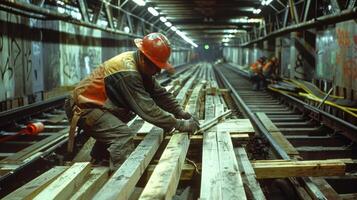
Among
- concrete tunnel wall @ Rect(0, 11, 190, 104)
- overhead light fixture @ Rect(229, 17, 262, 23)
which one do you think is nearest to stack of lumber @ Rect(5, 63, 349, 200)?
concrete tunnel wall @ Rect(0, 11, 190, 104)

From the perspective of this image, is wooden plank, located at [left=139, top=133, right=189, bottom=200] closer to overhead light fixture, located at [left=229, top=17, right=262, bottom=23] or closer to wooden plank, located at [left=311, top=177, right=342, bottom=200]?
wooden plank, located at [left=311, top=177, right=342, bottom=200]

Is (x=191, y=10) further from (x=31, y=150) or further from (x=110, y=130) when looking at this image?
(x=110, y=130)

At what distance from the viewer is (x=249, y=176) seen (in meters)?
3.49

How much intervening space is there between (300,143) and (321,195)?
317 centimetres

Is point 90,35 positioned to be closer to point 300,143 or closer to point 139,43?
point 300,143

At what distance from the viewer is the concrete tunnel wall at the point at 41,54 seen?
8.46 m

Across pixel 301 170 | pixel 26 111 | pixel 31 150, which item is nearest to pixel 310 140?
pixel 301 170

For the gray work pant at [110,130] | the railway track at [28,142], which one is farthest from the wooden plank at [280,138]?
the railway track at [28,142]

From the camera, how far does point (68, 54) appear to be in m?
12.4

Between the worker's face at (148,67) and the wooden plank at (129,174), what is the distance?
0.68 m

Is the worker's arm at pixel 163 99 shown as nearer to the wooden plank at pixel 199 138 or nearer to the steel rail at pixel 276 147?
the wooden plank at pixel 199 138

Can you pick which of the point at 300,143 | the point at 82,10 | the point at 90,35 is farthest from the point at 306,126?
the point at 90,35

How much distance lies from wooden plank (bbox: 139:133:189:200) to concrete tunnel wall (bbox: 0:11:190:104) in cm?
567

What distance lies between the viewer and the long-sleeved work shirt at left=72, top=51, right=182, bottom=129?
386cm
